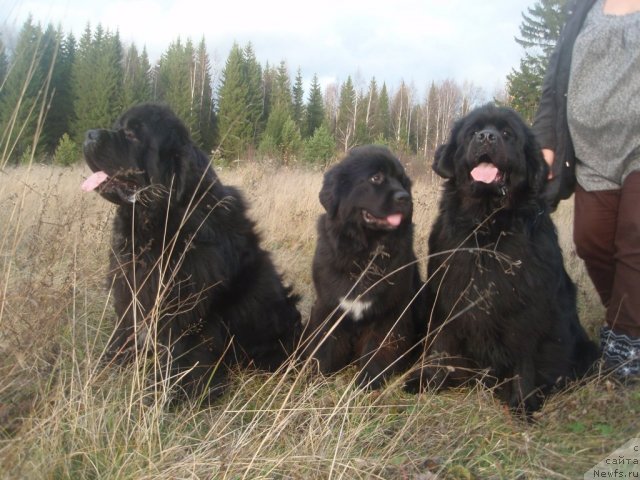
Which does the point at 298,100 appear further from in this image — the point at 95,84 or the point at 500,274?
the point at 500,274

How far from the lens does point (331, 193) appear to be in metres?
3.19

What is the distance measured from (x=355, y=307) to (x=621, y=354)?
1547 mm

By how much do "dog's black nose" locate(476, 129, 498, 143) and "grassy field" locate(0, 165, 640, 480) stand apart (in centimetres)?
133

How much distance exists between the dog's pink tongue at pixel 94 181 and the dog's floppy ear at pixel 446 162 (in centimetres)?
181

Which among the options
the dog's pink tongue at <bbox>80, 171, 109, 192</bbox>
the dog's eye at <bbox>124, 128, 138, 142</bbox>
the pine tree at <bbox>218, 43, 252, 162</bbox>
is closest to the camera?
the dog's pink tongue at <bbox>80, 171, 109, 192</bbox>

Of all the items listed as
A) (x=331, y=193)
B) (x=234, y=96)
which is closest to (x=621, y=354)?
(x=331, y=193)

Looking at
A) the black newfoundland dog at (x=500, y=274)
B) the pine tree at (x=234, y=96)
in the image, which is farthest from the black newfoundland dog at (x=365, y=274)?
the pine tree at (x=234, y=96)

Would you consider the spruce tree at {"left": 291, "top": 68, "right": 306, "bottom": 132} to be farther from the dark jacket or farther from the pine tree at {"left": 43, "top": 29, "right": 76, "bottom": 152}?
the dark jacket

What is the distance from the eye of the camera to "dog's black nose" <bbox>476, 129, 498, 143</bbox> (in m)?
2.79

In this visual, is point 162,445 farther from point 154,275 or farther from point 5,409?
point 154,275

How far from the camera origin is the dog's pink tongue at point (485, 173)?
9.21ft

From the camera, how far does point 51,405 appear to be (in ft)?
6.81

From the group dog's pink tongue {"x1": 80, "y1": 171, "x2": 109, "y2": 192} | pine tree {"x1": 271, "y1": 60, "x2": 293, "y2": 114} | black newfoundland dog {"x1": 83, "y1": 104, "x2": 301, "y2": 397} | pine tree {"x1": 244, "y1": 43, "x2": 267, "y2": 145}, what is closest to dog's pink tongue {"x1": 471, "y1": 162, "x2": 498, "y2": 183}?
black newfoundland dog {"x1": 83, "y1": 104, "x2": 301, "y2": 397}

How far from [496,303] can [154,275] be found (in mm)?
1801
